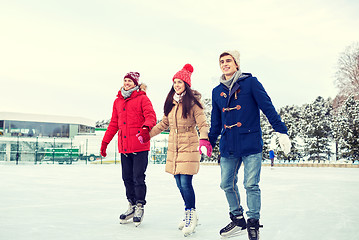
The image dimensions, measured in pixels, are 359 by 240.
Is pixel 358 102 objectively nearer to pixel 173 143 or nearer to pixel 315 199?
pixel 315 199

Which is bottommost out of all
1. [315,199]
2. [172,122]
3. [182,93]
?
[315,199]

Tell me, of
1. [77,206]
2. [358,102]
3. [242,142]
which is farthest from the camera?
[358,102]

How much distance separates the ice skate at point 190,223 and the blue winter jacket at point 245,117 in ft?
2.42

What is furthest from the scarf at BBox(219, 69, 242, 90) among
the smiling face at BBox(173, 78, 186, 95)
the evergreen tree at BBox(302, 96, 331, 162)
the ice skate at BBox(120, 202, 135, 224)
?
the evergreen tree at BBox(302, 96, 331, 162)

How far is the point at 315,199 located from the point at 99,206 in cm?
381

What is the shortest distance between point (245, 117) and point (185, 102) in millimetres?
807

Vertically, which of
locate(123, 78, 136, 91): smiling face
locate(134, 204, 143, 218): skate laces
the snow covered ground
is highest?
locate(123, 78, 136, 91): smiling face

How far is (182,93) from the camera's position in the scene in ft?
13.6

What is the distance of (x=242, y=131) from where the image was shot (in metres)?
3.44

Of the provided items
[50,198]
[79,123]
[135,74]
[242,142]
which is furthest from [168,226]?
[79,123]

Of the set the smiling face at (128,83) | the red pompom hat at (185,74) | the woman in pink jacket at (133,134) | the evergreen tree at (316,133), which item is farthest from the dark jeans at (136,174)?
the evergreen tree at (316,133)

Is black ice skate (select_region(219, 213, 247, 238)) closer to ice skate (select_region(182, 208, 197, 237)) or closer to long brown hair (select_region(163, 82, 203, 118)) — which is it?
ice skate (select_region(182, 208, 197, 237))

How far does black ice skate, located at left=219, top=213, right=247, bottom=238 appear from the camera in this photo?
11.8ft

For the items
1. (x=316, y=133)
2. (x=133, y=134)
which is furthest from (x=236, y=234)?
(x=316, y=133)
